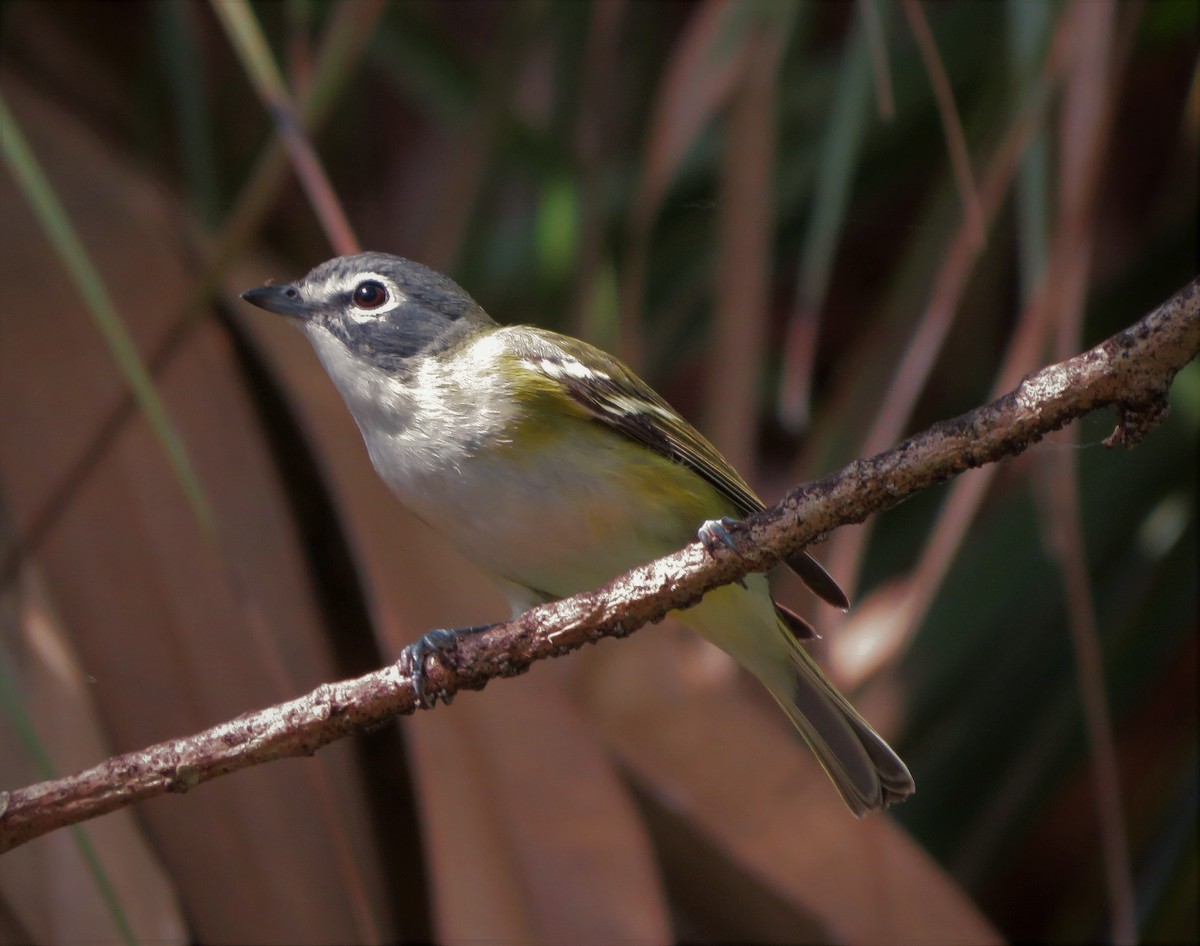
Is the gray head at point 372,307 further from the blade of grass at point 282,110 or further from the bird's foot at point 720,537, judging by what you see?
the bird's foot at point 720,537

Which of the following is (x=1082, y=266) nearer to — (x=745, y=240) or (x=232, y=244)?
(x=745, y=240)

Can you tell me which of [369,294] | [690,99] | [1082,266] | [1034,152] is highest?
[369,294]

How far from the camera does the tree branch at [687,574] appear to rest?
142 centimetres

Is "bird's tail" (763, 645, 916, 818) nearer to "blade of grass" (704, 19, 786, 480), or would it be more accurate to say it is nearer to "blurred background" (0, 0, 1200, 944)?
"blurred background" (0, 0, 1200, 944)

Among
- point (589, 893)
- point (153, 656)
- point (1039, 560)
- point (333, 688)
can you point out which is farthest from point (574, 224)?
point (333, 688)

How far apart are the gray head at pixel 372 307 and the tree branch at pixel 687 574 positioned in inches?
38.5

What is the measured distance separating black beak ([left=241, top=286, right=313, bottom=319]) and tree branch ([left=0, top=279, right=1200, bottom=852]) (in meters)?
1.02

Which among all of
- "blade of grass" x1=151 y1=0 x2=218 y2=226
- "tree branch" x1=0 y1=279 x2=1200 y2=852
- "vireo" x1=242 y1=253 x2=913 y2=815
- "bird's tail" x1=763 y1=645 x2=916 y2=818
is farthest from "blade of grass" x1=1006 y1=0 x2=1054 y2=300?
"blade of grass" x1=151 y1=0 x2=218 y2=226

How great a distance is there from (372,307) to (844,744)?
1.35 meters

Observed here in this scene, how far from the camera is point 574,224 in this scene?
4004mm

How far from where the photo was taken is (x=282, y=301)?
2646mm

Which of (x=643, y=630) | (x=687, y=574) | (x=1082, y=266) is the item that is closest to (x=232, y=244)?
(x=687, y=574)

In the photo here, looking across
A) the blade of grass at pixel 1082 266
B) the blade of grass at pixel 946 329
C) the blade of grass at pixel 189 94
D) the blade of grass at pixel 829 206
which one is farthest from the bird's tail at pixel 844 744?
the blade of grass at pixel 189 94

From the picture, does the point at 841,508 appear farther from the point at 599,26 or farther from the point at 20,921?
the point at 599,26
